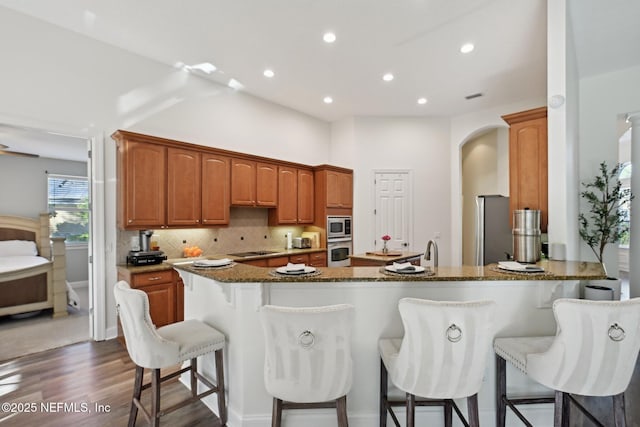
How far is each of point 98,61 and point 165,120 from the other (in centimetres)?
92

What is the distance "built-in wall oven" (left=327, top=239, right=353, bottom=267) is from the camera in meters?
5.59

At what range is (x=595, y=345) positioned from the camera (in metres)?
1.49

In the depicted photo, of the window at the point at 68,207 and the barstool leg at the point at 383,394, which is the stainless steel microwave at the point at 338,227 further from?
the window at the point at 68,207

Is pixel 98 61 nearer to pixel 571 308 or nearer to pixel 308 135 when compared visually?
pixel 308 135

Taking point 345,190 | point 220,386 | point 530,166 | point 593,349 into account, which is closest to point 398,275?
point 593,349

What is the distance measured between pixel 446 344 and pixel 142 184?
3602 millimetres

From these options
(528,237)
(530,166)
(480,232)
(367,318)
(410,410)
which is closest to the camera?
(410,410)

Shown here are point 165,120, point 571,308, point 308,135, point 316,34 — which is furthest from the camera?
point 308,135

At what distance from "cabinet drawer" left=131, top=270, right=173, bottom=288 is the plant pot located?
4.32 m

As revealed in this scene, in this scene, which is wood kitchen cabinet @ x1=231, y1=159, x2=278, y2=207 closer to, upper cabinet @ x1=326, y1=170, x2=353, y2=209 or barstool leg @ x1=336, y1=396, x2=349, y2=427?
upper cabinet @ x1=326, y1=170, x2=353, y2=209

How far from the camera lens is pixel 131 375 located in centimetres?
286

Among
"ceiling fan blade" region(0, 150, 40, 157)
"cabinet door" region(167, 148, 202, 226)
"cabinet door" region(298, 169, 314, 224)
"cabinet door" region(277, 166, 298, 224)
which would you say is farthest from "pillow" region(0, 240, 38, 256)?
"cabinet door" region(298, 169, 314, 224)

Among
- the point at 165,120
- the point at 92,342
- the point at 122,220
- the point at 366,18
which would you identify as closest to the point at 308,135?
the point at 165,120

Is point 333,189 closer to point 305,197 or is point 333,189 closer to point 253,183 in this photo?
point 305,197
